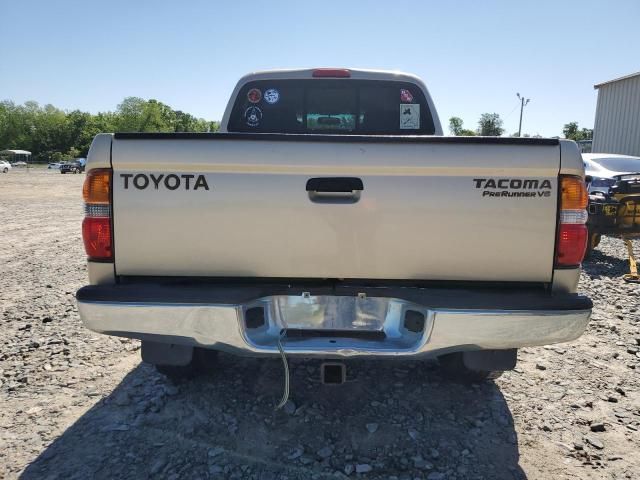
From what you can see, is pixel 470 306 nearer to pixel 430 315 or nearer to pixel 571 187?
pixel 430 315

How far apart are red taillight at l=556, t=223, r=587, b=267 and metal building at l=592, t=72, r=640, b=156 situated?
21.9 metres

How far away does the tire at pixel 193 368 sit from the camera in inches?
117

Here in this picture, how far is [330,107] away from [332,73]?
0.39 metres

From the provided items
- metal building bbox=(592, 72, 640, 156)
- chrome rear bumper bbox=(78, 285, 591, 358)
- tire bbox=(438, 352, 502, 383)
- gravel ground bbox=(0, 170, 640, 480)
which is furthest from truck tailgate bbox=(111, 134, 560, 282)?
metal building bbox=(592, 72, 640, 156)

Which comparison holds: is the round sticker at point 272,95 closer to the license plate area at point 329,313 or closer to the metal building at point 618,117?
the license plate area at point 329,313

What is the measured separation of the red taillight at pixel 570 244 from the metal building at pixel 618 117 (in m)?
21.9

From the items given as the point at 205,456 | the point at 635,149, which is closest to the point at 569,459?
the point at 205,456

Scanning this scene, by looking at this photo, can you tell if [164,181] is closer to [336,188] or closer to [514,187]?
[336,188]

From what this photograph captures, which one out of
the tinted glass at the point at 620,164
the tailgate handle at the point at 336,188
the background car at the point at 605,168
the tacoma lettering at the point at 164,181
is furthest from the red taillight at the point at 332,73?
the tinted glass at the point at 620,164

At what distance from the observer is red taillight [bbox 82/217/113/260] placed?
7.11 feet

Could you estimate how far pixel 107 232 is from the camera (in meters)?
2.17

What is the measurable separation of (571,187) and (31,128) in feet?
395

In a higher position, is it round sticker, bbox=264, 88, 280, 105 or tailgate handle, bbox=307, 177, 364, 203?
round sticker, bbox=264, 88, 280, 105

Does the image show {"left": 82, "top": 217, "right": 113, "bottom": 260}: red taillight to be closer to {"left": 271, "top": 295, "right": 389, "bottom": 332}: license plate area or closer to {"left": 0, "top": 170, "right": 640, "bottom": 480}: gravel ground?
{"left": 271, "top": 295, "right": 389, "bottom": 332}: license plate area
